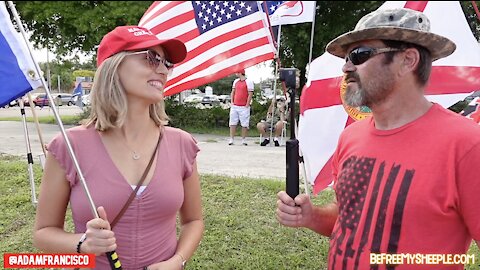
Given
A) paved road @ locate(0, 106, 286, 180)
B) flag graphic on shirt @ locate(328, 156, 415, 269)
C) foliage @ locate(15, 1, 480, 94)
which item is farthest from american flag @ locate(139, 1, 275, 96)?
paved road @ locate(0, 106, 286, 180)

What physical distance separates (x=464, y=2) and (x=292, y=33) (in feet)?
34.6

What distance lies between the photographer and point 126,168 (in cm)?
198

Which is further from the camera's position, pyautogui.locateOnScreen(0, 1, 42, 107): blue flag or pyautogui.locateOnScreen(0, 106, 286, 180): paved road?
pyautogui.locateOnScreen(0, 106, 286, 180): paved road

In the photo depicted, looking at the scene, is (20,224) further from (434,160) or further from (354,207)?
(434,160)

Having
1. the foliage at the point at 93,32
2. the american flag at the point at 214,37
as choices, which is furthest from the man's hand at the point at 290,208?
the foliage at the point at 93,32

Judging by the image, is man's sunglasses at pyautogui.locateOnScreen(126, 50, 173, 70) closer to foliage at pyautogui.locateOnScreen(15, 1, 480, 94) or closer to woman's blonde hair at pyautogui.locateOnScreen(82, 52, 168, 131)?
woman's blonde hair at pyautogui.locateOnScreen(82, 52, 168, 131)

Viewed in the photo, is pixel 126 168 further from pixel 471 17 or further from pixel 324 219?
pixel 471 17

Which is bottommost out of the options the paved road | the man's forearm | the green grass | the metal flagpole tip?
the paved road

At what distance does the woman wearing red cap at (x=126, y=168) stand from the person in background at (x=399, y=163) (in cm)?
55

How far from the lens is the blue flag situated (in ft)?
7.36

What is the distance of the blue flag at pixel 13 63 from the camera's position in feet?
7.36

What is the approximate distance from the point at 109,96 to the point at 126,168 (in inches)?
12.8

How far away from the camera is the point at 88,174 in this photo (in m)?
1.92

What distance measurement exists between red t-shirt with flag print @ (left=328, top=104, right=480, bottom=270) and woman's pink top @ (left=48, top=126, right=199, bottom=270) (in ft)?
2.45
